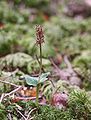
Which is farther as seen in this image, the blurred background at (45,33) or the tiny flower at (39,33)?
the blurred background at (45,33)

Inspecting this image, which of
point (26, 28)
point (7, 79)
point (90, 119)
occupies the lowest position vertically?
point (90, 119)

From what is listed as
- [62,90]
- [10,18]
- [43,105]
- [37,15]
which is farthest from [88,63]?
[37,15]

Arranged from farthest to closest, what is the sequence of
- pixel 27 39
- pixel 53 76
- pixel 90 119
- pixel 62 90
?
pixel 27 39 → pixel 53 76 → pixel 62 90 → pixel 90 119

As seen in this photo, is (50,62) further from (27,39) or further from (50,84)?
(27,39)

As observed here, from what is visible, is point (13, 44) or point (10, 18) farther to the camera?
point (10, 18)

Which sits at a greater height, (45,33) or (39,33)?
(39,33)

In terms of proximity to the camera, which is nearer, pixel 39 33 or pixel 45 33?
pixel 39 33

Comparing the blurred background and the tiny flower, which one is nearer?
the tiny flower

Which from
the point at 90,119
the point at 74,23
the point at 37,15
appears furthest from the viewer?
the point at 37,15
